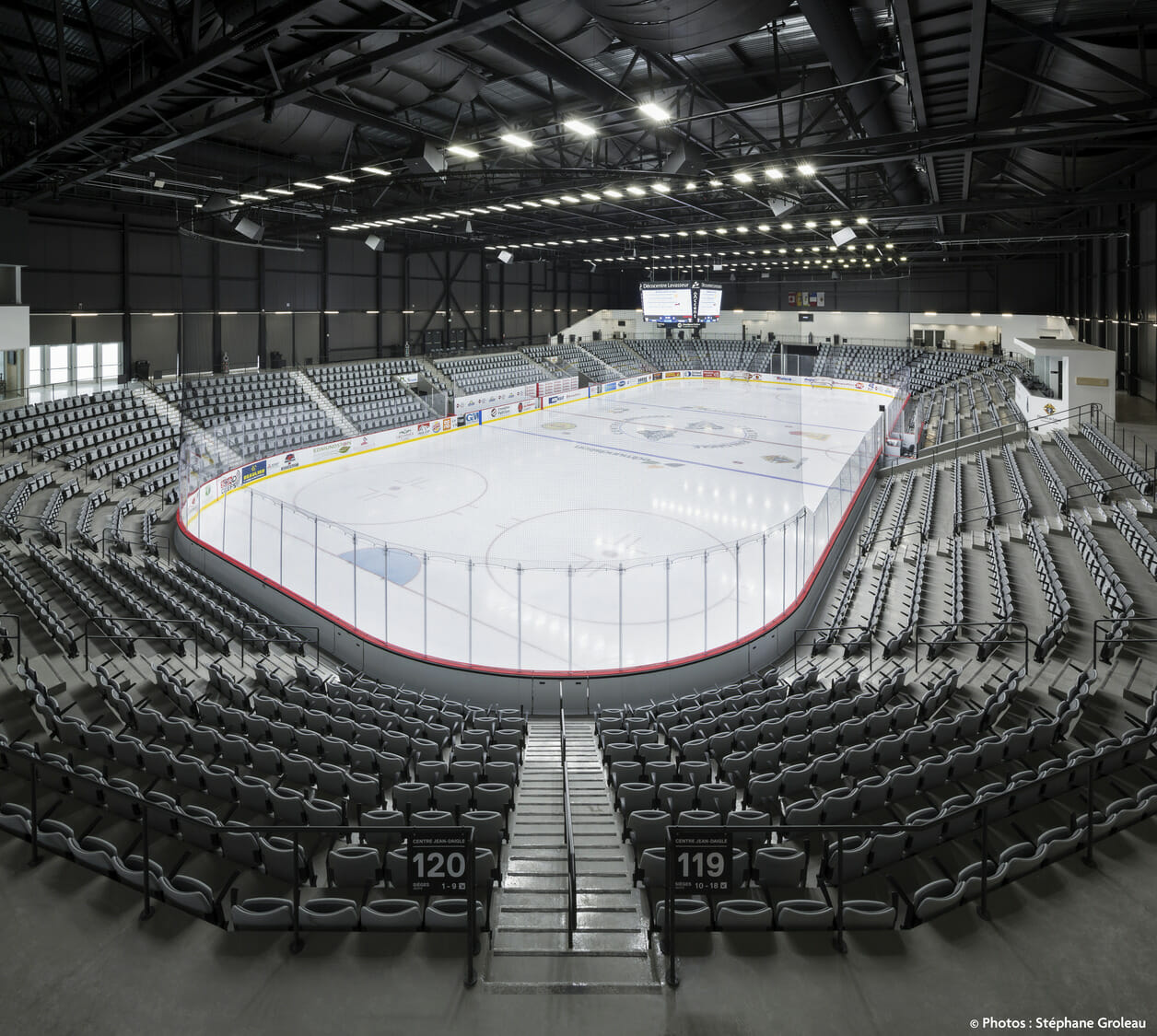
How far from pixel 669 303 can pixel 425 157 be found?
19.3m

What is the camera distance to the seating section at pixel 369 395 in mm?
35562

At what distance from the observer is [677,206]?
32625 mm

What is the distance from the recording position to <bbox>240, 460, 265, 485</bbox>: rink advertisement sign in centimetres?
2595

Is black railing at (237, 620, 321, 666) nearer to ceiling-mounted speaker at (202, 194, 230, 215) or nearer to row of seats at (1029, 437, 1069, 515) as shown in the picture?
ceiling-mounted speaker at (202, 194, 230, 215)

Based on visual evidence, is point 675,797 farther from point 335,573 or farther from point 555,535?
point 555,535

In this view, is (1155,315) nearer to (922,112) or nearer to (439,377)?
(922,112)

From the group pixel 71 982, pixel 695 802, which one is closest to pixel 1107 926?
pixel 695 802

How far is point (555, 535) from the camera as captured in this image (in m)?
20.6

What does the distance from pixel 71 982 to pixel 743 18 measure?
10945 mm

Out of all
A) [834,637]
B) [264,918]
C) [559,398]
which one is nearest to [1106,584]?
[834,637]

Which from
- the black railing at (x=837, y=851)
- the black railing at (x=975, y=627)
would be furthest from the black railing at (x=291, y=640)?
the black railing at (x=975, y=627)

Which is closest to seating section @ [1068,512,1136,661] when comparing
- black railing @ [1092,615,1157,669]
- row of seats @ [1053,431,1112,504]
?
black railing @ [1092,615,1157,669]

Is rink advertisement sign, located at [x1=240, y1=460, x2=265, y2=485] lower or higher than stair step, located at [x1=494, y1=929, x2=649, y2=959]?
higher

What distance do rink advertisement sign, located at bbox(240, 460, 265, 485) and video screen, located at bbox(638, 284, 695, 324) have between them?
1676cm
